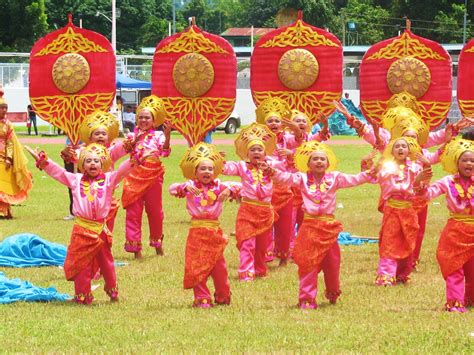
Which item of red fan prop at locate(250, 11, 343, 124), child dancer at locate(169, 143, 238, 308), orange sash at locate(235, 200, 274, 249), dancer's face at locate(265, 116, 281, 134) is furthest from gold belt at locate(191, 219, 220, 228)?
red fan prop at locate(250, 11, 343, 124)

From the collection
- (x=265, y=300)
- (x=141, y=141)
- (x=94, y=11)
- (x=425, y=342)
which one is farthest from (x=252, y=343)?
(x=94, y=11)

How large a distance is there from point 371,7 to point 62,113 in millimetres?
57484

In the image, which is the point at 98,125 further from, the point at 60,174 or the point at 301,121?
the point at 301,121

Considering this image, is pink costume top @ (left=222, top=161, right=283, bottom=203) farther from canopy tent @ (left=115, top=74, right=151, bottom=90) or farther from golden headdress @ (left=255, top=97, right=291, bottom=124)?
canopy tent @ (left=115, top=74, right=151, bottom=90)

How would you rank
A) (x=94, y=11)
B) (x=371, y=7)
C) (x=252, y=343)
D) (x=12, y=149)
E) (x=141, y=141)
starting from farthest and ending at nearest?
(x=371, y=7) → (x=94, y=11) → (x=12, y=149) → (x=141, y=141) → (x=252, y=343)

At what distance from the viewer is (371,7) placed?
66.9m

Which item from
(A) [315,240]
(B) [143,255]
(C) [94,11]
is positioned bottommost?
(B) [143,255]

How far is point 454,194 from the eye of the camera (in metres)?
8.32

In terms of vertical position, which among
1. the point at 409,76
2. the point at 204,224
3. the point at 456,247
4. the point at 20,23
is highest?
the point at 20,23

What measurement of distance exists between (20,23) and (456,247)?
41.5 meters

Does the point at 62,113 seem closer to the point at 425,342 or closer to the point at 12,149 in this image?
the point at 12,149

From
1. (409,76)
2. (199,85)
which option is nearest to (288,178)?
(199,85)

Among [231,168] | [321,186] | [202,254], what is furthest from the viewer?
[231,168]

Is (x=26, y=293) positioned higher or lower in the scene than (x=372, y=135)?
lower
